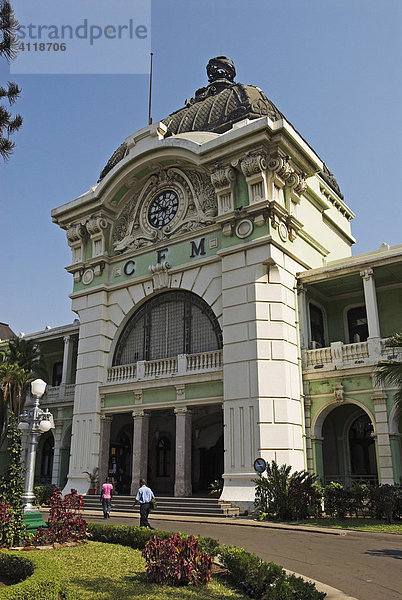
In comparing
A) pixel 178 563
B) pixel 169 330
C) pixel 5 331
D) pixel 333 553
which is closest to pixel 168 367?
pixel 169 330

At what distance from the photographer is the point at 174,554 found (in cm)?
877

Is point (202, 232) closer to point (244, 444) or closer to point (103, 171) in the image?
point (244, 444)

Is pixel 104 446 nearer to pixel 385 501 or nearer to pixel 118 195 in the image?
pixel 118 195

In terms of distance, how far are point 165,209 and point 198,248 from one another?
12.0ft

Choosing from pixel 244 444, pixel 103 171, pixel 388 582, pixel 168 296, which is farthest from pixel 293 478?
pixel 103 171

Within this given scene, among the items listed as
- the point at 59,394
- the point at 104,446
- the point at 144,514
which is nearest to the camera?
the point at 144,514

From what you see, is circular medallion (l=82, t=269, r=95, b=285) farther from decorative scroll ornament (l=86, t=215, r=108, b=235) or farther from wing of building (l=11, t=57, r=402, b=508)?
decorative scroll ornament (l=86, t=215, r=108, b=235)

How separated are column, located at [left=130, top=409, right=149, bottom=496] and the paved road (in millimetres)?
7155

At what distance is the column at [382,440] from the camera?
1941cm

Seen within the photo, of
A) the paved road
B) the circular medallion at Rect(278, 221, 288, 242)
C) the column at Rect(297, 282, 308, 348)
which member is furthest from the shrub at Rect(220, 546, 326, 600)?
the circular medallion at Rect(278, 221, 288, 242)

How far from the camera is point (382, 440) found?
779 inches

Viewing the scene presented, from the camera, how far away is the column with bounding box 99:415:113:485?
1023 inches

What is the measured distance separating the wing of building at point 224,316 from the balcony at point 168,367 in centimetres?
7

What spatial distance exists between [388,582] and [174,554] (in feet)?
11.9
